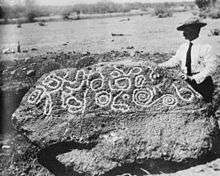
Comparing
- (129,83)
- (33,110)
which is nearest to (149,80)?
(129,83)

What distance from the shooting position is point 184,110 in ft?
16.4

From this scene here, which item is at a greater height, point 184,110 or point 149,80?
point 149,80

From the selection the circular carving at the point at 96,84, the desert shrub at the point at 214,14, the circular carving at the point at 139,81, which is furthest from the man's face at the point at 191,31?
the desert shrub at the point at 214,14

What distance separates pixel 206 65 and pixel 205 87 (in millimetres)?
317

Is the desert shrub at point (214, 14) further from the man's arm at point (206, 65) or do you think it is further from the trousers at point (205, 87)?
the trousers at point (205, 87)

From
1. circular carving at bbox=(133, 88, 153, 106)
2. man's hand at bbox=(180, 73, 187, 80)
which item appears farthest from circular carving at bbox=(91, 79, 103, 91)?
man's hand at bbox=(180, 73, 187, 80)

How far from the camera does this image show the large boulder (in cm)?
483

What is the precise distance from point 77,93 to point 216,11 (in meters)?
14.1

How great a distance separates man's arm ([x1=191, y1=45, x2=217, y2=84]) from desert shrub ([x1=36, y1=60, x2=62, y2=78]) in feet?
11.9

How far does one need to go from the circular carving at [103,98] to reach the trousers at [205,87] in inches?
46.2

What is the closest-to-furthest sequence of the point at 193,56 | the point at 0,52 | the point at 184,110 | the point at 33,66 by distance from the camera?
the point at 184,110 → the point at 193,56 → the point at 33,66 → the point at 0,52

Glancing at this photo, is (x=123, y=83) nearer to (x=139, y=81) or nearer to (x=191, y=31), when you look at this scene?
(x=139, y=81)

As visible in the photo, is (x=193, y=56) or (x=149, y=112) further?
(x=193, y=56)

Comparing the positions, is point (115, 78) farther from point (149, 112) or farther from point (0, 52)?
point (0, 52)
